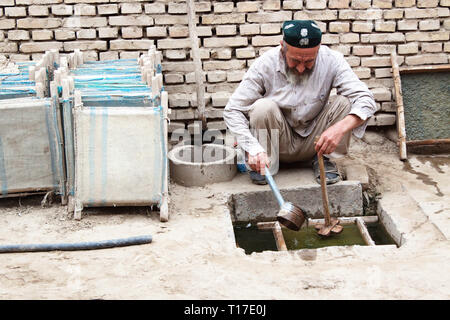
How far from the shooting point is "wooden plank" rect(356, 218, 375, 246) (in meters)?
4.10

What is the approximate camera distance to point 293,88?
4535mm

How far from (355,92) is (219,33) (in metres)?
1.62

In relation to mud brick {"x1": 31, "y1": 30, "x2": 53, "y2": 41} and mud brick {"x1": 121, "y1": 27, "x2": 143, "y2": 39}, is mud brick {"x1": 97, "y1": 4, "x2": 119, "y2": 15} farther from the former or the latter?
mud brick {"x1": 31, "y1": 30, "x2": 53, "y2": 41}

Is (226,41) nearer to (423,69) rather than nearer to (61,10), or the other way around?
(61,10)

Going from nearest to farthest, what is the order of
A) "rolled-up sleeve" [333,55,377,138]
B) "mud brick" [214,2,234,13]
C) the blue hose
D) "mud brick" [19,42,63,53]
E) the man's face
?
the blue hose → the man's face → "rolled-up sleeve" [333,55,377,138] → "mud brick" [214,2,234,13] → "mud brick" [19,42,63,53]

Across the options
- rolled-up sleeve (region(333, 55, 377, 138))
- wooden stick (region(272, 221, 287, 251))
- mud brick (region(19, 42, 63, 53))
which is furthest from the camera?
mud brick (region(19, 42, 63, 53))

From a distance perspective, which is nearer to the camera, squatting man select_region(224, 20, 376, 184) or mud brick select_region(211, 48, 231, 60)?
squatting man select_region(224, 20, 376, 184)

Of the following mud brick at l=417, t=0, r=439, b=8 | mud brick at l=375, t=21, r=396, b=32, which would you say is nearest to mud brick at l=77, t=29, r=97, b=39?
mud brick at l=375, t=21, r=396, b=32

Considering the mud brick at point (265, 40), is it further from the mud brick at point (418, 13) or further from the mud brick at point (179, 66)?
the mud brick at point (418, 13)

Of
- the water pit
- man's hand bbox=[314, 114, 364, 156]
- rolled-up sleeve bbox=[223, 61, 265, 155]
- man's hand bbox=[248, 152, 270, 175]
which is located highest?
rolled-up sleeve bbox=[223, 61, 265, 155]

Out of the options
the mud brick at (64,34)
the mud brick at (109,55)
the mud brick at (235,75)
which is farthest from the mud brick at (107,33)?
the mud brick at (235,75)

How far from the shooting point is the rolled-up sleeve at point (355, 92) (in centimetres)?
434

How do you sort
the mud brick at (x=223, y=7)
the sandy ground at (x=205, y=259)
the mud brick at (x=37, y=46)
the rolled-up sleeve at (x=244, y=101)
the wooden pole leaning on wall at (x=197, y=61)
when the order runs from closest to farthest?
1. the sandy ground at (x=205, y=259)
2. the rolled-up sleeve at (x=244, y=101)
3. the wooden pole leaning on wall at (x=197, y=61)
4. the mud brick at (x=223, y=7)
5. the mud brick at (x=37, y=46)

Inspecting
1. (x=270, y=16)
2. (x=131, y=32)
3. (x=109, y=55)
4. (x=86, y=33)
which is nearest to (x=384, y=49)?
(x=270, y=16)
